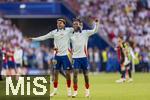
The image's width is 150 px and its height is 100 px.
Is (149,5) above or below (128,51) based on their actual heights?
above

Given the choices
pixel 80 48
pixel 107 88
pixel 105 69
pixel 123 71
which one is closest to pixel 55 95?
pixel 80 48

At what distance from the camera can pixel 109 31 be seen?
51875 millimetres

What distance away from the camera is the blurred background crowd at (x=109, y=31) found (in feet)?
164

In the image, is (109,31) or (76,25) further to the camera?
(109,31)

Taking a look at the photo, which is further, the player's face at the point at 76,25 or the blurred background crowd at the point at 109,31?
the blurred background crowd at the point at 109,31

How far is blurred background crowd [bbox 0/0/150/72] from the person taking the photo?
164ft

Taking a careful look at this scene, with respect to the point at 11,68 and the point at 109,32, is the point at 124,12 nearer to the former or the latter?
the point at 109,32

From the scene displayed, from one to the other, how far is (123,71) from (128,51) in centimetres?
104

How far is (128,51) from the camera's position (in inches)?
1407

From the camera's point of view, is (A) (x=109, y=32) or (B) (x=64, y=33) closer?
(B) (x=64, y=33)

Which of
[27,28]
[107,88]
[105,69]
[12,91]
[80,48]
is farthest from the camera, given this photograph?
[27,28]

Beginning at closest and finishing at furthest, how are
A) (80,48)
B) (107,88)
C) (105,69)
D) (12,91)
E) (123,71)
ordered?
1. (12,91)
2. (80,48)
3. (107,88)
4. (123,71)
5. (105,69)

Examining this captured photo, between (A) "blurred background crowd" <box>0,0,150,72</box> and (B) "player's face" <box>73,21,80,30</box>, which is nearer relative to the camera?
(B) "player's face" <box>73,21,80,30</box>

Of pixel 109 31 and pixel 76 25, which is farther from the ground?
pixel 109 31
